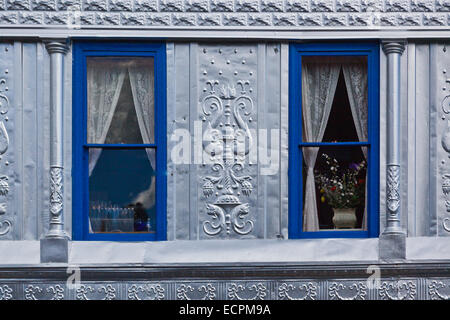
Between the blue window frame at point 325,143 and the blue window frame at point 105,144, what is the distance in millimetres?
1584

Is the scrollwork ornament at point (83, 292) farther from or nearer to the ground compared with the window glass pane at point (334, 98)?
nearer to the ground

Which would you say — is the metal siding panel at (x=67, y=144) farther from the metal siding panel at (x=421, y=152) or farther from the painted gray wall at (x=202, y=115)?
the metal siding panel at (x=421, y=152)

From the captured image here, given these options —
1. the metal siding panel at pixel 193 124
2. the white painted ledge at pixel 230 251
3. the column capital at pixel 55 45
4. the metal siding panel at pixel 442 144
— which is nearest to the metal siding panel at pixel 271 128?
the white painted ledge at pixel 230 251

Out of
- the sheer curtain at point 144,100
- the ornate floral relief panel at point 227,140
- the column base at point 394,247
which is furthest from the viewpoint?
the sheer curtain at point 144,100

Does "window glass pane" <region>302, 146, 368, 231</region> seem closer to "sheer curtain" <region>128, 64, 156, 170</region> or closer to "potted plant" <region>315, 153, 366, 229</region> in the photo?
"potted plant" <region>315, 153, 366, 229</region>

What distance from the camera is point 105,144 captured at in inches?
330

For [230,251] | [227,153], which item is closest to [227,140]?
[227,153]

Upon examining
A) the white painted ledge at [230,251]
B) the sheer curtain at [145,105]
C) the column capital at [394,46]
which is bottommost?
the white painted ledge at [230,251]

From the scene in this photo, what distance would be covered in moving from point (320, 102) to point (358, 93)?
1.61 ft

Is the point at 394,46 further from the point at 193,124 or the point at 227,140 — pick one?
the point at 193,124

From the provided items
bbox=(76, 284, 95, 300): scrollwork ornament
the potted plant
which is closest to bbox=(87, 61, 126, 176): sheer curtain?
bbox=(76, 284, 95, 300): scrollwork ornament

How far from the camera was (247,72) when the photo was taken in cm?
843

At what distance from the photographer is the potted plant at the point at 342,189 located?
8477 millimetres
